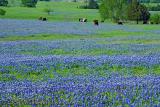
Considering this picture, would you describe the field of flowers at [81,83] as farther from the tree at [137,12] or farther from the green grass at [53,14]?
the green grass at [53,14]

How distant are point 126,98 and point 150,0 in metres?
179

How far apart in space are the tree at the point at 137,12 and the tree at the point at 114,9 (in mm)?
1612

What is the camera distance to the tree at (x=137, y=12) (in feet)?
335

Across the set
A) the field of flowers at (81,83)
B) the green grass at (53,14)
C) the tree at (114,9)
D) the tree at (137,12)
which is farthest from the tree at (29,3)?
the field of flowers at (81,83)

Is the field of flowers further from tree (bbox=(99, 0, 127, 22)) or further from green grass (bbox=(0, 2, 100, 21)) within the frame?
green grass (bbox=(0, 2, 100, 21))

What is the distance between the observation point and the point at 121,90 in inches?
505

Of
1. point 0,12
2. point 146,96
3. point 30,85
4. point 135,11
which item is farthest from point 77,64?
point 0,12

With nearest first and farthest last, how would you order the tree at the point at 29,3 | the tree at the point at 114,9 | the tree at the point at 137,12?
the tree at the point at 137,12 → the tree at the point at 114,9 → the tree at the point at 29,3

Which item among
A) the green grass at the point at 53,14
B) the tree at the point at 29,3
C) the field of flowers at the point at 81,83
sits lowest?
the green grass at the point at 53,14

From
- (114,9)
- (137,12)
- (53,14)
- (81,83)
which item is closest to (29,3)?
(53,14)

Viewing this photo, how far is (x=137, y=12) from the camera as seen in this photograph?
101 m

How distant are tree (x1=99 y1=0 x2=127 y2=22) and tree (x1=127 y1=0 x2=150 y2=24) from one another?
161cm

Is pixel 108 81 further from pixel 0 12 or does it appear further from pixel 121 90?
pixel 0 12

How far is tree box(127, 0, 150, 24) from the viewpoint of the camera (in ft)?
335
